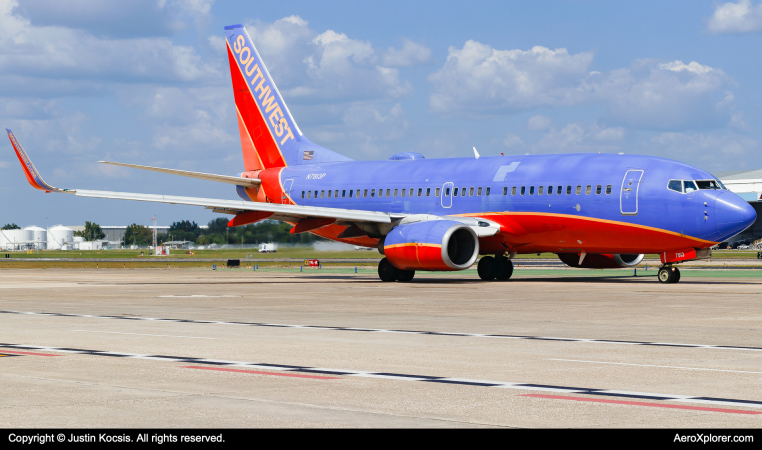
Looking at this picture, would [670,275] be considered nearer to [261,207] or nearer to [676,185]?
[676,185]

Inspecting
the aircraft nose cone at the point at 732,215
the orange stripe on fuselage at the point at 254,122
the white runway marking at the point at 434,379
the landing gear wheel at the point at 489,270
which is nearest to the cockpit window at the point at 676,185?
the aircraft nose cone at the point at 732,215

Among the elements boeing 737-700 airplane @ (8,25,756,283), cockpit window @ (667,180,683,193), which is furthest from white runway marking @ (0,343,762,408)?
cockpit window @ (667,180,683,193)

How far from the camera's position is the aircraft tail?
151 feet

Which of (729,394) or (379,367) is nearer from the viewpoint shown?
(729,394)

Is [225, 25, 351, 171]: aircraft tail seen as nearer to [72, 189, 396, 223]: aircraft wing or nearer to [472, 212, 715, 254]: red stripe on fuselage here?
[72, 189, 396, 223]: aircraft wing

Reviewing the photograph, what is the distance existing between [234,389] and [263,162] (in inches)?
1467

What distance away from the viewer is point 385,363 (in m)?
12.6

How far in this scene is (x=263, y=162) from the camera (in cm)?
4703

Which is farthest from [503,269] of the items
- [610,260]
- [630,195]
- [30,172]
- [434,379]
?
[434,379]

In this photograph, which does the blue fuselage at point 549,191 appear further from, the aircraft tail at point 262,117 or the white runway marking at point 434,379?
the white runway marking at point 434,379

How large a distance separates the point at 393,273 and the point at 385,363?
24957mm

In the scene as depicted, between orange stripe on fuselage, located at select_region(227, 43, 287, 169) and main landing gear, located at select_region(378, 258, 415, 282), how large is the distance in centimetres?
1107
